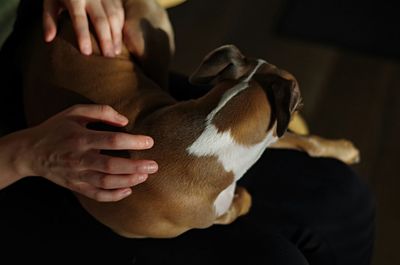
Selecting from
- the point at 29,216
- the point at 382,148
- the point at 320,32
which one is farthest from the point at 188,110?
the point at 320,32

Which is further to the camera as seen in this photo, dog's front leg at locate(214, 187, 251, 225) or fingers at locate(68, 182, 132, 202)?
dog's front leg at locate(214, 187, 251, 225)

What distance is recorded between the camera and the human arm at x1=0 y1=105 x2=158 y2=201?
3.27 feet

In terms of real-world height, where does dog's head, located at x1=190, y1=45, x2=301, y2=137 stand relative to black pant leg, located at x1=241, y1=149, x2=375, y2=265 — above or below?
above

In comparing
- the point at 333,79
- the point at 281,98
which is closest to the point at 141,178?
the point at 281,98

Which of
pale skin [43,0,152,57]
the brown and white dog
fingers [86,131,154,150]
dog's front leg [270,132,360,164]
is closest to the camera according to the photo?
fingers [86,131,154,150]

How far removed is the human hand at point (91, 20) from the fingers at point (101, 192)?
335mm

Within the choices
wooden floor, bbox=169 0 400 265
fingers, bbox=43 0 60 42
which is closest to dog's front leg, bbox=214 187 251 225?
fingers, bbox=43 0 60 42

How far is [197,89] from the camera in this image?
1.41 metres

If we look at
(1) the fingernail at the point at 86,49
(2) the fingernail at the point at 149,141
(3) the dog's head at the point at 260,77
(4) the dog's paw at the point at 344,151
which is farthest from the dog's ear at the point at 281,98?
(4) the dog's paw at the point at 344,151

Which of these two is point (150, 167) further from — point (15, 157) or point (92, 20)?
point (92, 20)

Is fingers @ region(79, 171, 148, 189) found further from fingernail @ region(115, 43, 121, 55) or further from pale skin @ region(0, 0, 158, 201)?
fingernail @ region(115, 43, 121, 55)

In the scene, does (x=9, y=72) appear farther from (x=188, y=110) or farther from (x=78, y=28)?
(x=188, y=110)

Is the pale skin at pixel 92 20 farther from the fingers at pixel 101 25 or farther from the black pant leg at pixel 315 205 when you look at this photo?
the black pant leg at pixel 315 205

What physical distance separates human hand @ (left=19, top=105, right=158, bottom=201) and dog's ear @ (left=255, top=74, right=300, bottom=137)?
291 mm
